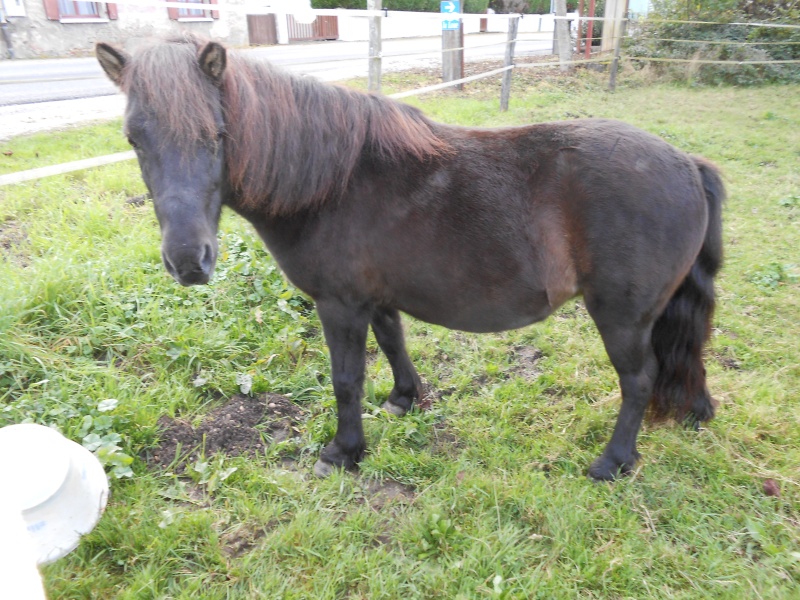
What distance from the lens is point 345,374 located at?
8.64 ft

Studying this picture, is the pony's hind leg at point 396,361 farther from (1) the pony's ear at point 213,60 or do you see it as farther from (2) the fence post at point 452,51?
(2) the fence post at point 452,51

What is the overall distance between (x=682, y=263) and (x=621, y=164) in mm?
522

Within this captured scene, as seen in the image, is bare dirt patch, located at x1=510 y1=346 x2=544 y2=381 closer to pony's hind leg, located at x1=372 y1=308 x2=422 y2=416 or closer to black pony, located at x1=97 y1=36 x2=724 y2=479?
pony's hind leg, located at x1=372 y1=308 x2=422 y2=416

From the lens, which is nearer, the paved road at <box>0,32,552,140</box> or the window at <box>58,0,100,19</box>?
the paved road at <box>0,32,552,140</box>

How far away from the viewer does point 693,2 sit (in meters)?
13.8

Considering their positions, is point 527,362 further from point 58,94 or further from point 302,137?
point 58,94

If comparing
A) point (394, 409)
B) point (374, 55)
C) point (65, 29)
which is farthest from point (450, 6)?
point (65, 29)

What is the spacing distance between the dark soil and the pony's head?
1130 mm

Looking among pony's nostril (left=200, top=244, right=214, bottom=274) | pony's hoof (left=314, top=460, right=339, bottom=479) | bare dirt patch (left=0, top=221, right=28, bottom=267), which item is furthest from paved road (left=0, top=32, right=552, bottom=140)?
pony's hoof (left=314, top=460, right=339, bottom=479)

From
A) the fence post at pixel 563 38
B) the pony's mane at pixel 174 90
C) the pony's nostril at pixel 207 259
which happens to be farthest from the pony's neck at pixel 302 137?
the fence post at pixel 563 38

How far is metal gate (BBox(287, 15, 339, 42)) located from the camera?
2594 cm

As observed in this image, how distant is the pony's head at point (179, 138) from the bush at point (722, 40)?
44.4 ft

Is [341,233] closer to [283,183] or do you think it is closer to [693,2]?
[283,183]

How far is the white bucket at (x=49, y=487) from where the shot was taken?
6.72ft
